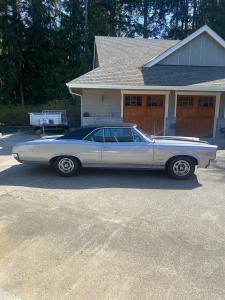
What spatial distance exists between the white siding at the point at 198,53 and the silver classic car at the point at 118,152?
9359 mm

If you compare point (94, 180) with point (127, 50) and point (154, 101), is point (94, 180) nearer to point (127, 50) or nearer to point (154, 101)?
point (154, 101)

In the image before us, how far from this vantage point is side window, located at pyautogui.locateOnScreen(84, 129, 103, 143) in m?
6.93

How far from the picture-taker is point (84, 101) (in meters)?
13.8

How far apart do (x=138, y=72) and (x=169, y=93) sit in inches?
73.2

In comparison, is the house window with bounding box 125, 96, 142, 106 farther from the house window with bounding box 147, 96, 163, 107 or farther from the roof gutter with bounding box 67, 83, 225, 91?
the roof gutter with bounding box 67, 83, 225, 91

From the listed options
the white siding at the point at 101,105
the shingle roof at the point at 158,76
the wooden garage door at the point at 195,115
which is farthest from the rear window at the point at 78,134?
the wooden garage door at the point at 195,115

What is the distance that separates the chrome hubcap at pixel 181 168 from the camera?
681 centimetres

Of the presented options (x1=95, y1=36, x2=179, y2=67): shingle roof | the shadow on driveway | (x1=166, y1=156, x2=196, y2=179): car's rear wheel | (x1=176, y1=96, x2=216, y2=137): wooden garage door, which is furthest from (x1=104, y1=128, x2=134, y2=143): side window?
(x1=95, y1=36, x2=179, y2=67): shingle roof

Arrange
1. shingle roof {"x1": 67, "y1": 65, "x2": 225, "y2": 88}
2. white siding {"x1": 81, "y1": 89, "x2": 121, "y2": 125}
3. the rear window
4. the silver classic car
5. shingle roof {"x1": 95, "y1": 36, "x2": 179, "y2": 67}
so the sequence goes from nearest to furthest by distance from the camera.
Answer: the silver classic car < the rear window < shingle roof {"x1": 67, "y1": 65, "x2": 225, "y2": 88} < white siding {"x1": 81, "y1": 89, "x2": 121, "y2": 125} < shingle roof {"x1": 95, "y1": 36, "x2": 179, "y2": 67}

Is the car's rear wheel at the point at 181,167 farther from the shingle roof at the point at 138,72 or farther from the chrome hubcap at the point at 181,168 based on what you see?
the shingle roof at the point at 138,72

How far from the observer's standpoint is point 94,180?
6.66 meters

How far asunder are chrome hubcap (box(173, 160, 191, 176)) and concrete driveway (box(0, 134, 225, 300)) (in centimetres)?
31

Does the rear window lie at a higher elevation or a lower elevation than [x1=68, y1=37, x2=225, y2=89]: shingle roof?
lower

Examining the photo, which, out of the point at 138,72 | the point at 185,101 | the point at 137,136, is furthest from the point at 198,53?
the point at 137,136
